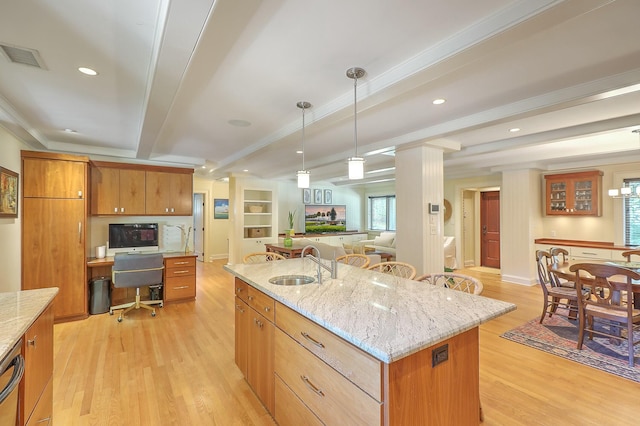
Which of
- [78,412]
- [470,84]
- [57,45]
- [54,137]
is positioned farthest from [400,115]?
[54,137]

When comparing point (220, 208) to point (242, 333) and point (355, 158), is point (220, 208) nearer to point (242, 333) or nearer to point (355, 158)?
point (242, 333)

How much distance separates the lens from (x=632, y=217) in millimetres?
5113

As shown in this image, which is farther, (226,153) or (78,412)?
(226,153)

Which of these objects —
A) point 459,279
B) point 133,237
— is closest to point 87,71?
point 133,237

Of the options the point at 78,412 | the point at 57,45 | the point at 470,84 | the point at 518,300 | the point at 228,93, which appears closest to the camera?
the point at 57,45

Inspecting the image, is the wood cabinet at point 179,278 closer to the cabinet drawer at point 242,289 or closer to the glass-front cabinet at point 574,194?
the cabinet drawer at point 242,289

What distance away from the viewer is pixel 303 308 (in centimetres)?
162

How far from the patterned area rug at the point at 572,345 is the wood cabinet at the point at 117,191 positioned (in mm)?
5436

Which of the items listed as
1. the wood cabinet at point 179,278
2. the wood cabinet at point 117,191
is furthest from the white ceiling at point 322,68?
the wood cabinet at point 179,278

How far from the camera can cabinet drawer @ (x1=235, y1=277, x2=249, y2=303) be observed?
2422 mm

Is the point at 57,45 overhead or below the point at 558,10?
overhead

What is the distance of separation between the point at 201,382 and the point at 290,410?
3.88 ft

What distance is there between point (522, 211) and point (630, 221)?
1534 mm

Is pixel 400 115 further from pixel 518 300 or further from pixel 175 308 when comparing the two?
pixel 175 308
